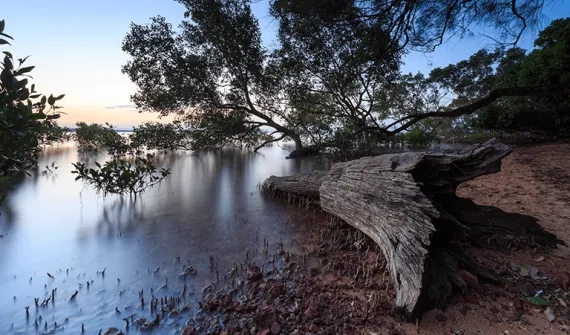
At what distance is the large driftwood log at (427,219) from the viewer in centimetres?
183

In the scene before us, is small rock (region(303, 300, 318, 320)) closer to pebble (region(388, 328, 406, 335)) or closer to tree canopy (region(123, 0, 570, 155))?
pebble (region(388, 328, 406, 335))

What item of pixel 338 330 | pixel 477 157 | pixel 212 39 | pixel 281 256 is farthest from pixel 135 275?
pixel 212 39

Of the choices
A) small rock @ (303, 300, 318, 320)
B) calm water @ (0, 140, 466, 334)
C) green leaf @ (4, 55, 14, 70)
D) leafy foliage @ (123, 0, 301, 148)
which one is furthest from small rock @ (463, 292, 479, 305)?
leafy foliage @ (123, 0, 301, 148)

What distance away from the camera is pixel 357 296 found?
6.52 feet

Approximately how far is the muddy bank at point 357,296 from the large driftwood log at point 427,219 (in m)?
0.13

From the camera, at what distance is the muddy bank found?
1.64 meters

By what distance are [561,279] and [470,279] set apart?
2.11 ft

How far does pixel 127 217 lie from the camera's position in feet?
13.8

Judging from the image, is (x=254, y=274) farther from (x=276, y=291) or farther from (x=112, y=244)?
(x=112, y=244)

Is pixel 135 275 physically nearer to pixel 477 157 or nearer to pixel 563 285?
pixel 477 157

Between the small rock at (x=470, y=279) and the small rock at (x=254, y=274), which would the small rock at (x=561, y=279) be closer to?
the small rock at (x=470, y=279)

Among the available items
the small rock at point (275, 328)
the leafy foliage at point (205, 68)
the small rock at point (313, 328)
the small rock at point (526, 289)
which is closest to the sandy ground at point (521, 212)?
the small rock at point (526, 289)

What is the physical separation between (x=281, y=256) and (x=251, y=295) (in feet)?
2.60

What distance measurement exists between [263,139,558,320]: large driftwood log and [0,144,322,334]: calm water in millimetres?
1258
